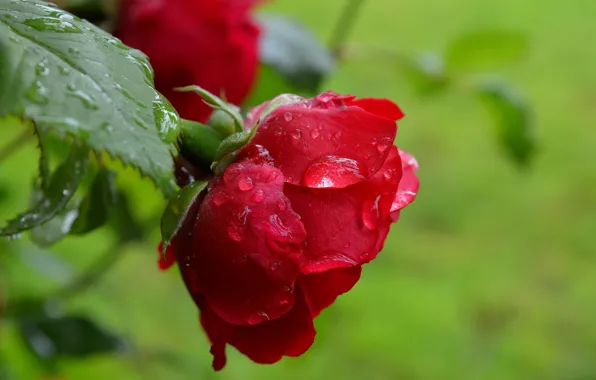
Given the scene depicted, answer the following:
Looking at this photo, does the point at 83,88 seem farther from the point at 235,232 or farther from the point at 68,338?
the point at 68,338

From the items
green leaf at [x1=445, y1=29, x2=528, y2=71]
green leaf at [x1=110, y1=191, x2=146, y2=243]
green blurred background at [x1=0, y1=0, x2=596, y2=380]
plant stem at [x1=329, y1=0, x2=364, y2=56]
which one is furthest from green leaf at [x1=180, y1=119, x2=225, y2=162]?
green blurred background at [x1=0, y1=0, x2=596, y2=380]

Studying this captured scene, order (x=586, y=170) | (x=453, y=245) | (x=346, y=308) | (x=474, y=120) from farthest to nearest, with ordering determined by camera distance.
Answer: (x=474, y=120) < (x=586, y=170) < (x=453, y=245) < (x=346, y=308)

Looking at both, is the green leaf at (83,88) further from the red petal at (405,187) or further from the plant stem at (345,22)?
the plant stem at (345,22)

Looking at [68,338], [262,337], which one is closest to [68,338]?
[68,338]

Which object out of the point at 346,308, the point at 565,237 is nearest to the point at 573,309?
the point at 565,237

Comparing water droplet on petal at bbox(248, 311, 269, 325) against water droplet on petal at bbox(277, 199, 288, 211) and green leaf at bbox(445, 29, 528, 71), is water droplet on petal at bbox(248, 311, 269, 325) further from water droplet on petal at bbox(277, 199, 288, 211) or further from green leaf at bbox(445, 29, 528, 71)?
green leaf at bbox(445, 29, 528, 71)

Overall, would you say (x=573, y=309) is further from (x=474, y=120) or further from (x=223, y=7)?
(x=223, y=7)

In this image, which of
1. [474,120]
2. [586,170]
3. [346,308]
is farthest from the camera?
[474,120]

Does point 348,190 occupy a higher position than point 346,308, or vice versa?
point 348,190

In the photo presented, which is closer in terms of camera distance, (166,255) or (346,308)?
(166,255)

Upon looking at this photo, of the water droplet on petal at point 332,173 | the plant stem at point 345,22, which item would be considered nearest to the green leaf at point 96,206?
the water droplet on petal at point 332,173
